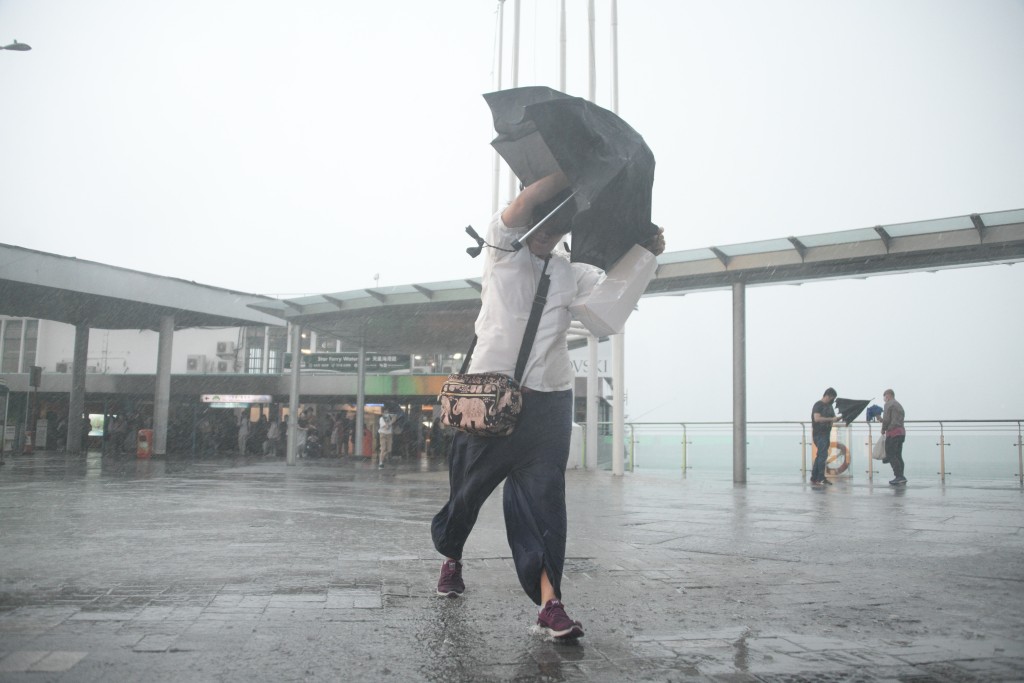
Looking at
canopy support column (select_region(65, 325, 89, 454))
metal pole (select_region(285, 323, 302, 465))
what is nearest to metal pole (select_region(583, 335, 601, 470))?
metal pole (select_region(285, 323, 302, 465))

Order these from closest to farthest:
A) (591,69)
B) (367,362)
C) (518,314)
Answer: (518,314) < (591,69) < (367,362)

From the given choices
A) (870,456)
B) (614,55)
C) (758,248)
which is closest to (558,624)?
(758,248)

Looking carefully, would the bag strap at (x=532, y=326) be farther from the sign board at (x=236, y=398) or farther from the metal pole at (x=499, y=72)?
the sign board at (x=236, y=398)

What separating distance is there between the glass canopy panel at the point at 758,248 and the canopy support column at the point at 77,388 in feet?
87.6

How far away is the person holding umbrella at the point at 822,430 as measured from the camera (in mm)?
13984

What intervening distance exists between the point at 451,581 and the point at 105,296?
24720mm

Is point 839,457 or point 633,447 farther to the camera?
point 633,447

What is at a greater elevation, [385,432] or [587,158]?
[587,158]

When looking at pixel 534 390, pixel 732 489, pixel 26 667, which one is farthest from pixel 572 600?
pixel 732 489

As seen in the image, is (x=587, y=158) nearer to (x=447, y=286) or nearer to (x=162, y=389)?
(x=447, y=286)

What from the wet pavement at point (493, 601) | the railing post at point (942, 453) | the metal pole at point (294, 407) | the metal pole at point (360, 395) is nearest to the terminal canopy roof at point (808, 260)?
the metal pole at point (294, 407)

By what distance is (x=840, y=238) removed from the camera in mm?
13898

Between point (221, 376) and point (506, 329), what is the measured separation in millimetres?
36844

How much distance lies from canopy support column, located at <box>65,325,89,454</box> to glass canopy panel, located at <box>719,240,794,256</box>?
26.7 metres
